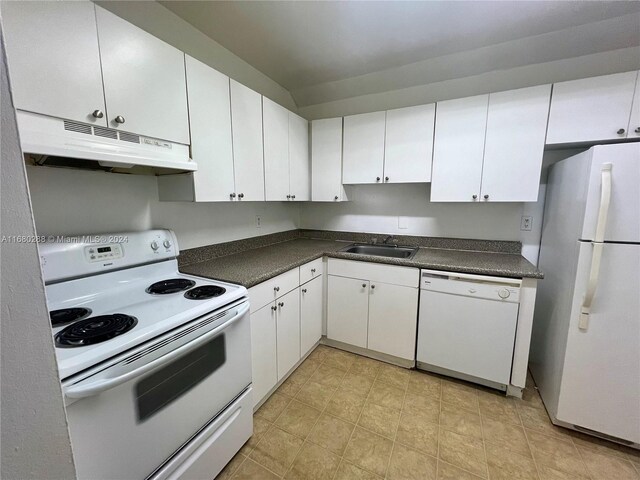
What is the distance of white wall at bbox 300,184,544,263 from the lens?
7.05 ft

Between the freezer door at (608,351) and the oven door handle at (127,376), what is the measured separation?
1.96m

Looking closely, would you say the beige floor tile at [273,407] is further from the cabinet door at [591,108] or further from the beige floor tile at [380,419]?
the cabinet door at [591,108]

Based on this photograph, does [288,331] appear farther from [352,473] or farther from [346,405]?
[352,473]

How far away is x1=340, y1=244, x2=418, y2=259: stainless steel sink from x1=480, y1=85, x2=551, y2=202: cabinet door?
0.79m

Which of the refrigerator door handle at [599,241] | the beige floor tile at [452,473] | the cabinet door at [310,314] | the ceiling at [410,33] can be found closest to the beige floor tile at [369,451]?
the beige floor tile at [452,473]

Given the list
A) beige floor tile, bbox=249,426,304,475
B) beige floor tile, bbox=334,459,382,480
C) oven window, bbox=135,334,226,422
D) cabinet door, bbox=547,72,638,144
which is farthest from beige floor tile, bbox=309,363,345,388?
cabinet door, bbox=547,72,638,144

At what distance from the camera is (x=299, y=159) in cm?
246

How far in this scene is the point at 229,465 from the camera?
→ 1377 millimetres

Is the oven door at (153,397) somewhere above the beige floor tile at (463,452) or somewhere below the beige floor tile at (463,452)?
above

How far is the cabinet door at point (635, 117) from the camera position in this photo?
1.53 meters

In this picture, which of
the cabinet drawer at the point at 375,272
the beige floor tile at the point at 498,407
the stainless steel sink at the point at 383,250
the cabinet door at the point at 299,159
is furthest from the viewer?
the stainless steel sink at the point at 383,250

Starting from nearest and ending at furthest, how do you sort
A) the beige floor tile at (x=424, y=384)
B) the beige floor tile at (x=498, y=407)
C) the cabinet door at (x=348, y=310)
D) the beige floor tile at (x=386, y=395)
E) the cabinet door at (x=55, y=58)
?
the cabinet door at (x=55, y=58) → the beige floor tile at (x=498, y=407) → the beige floor tile at (x=386, y=395) → the beige floor tile at (x=424, y=384) → the cabinet door at (x=348, y=310)

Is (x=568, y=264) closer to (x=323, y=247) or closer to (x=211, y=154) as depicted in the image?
(x=323, y=247)

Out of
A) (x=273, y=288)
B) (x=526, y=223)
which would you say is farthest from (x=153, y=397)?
Result: (x=526, y=223)
